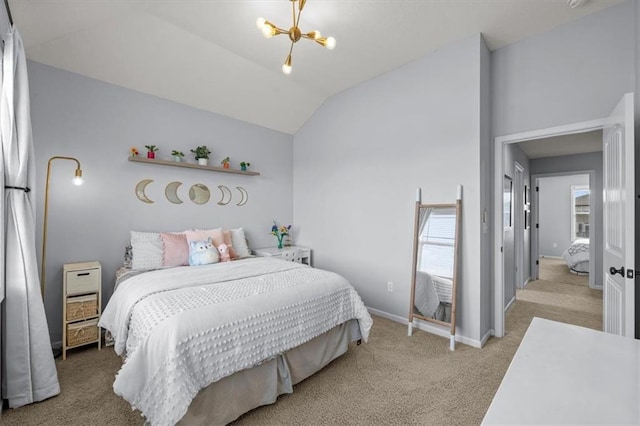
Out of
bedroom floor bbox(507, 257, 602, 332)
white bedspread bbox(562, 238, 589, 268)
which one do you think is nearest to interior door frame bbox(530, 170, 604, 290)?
bedroom floor bbox(507, 257, 602, 332)

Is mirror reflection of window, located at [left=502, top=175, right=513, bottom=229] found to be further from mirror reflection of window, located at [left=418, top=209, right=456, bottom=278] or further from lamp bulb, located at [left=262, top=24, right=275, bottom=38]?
lamp bulb, located at [left=262, top=24, right=275, bottom=38]

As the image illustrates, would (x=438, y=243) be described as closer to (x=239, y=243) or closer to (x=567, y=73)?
(x=567, y=73)

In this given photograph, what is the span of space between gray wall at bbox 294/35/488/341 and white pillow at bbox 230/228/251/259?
41.2 inches

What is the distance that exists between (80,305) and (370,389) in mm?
2523

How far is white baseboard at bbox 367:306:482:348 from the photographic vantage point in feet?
8.93

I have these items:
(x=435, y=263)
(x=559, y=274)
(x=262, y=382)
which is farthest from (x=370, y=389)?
(x=559, y=274)

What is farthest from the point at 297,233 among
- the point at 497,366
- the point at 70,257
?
the point at 497,366

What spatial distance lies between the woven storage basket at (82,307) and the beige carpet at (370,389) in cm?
35

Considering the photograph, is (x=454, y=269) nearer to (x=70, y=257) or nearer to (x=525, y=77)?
(x=525, y=77)

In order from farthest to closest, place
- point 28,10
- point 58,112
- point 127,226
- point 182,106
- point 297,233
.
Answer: point 297,233 → point 182,106 → point 127,226 → point 58,112 → point 28,10

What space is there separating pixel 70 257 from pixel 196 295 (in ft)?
5.95

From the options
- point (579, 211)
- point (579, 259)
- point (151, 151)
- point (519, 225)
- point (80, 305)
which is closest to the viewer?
point (80, 305)

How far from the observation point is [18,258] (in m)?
1.81

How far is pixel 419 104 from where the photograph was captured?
3111 mm
